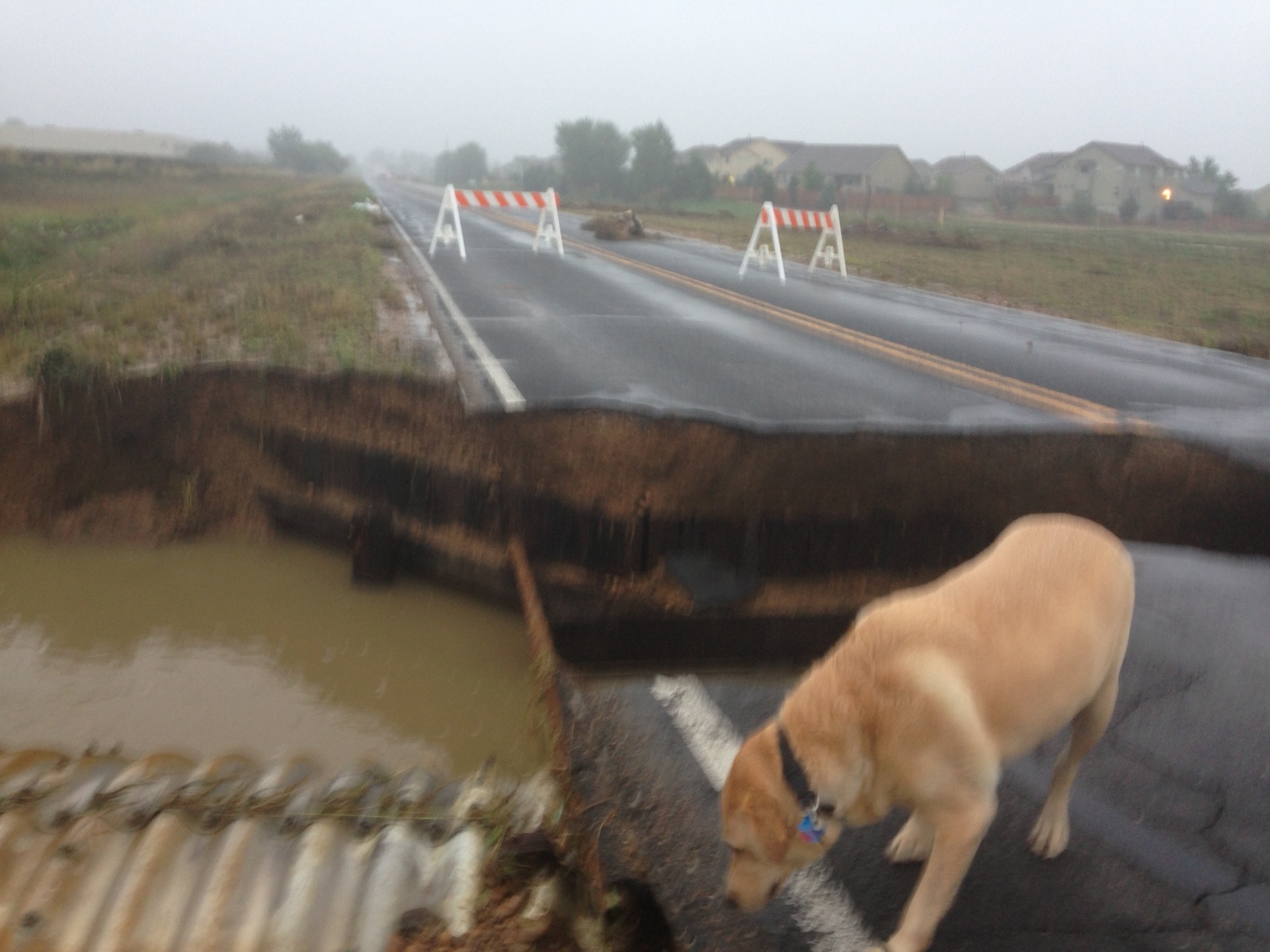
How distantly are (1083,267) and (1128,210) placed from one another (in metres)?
25.6

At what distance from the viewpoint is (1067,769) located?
10.6 ft

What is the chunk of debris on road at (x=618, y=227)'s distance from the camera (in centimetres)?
2548

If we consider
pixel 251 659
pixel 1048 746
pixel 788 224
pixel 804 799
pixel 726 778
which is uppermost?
pixel 788 224

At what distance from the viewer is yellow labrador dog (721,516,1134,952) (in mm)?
2566

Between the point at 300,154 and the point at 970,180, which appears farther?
the point at 300,154

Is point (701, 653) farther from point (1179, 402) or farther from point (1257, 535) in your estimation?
point (1179, 402)

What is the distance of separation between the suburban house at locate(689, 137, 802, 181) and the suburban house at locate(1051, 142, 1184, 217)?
14340 mm

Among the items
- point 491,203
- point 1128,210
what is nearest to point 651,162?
point 1128,210

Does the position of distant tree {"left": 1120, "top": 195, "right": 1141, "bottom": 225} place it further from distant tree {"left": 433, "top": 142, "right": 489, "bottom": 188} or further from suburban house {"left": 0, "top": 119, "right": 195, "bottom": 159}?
distant tree {"left": 433, "top": 142, "right": 489, "bottom": 188}

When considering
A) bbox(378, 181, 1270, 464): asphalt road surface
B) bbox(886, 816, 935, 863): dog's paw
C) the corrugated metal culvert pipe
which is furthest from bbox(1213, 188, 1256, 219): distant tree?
the corrugated metal culvert pipe

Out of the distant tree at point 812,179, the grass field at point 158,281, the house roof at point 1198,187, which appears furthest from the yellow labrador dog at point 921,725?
the house roof at point 1198,187

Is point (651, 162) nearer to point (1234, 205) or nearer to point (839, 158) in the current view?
point (839, 158)

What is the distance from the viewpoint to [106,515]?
6770mm

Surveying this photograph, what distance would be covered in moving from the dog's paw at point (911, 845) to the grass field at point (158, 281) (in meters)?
5.24
